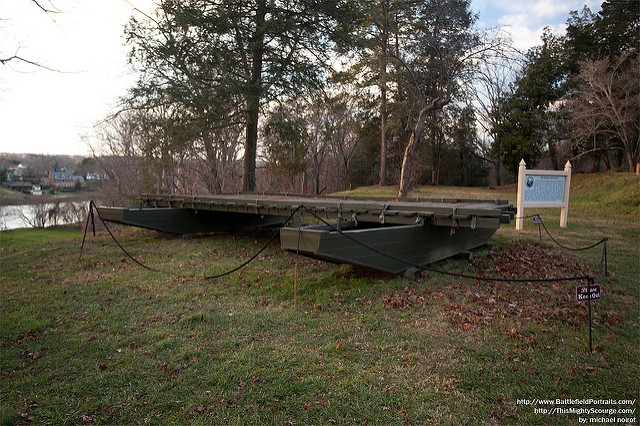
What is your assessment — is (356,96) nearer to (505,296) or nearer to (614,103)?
(614,103)

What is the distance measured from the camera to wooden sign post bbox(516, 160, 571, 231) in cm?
1059

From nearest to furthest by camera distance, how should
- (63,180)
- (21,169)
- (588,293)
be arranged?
(588,293) → (21,169) → (63,180)

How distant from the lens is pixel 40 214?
31406mm

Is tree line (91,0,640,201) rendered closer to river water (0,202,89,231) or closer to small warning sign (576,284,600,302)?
river water (0,202,89,231)

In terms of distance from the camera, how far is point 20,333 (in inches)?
180

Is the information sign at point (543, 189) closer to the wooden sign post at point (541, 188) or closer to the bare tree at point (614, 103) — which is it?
the wooden sign post at point (541, 188)

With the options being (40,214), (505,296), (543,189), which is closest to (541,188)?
(543,189)

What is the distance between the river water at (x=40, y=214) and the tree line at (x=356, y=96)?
6.75 m

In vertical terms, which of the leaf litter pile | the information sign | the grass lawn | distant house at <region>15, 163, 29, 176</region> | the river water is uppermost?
distant house at <region>15, 163, 29, 176</region>

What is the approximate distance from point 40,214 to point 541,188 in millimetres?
35728

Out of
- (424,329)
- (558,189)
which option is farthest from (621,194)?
(424,329)

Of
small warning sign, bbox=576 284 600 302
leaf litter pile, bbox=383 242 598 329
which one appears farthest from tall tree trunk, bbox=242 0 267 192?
small warning sign, bbox=576 284 600 302

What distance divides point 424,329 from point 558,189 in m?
9.00

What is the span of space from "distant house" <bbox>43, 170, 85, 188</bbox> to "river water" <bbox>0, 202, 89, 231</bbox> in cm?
347
